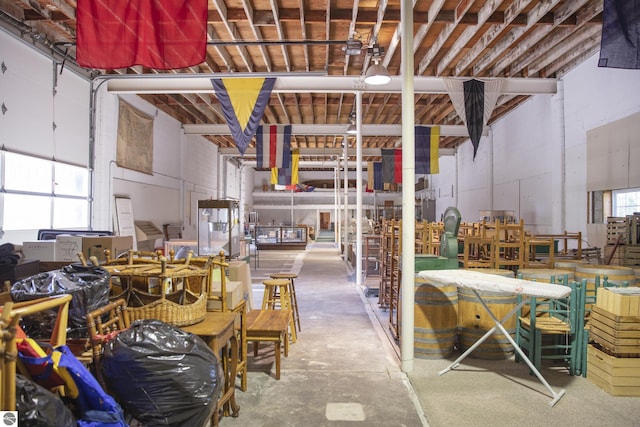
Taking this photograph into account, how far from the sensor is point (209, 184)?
51.3 ft

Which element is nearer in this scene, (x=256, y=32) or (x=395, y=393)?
(x=395, y=393)

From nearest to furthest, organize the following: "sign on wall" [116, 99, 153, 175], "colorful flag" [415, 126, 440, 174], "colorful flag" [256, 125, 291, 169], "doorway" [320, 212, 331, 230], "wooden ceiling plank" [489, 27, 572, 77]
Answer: "wooden ceiling plank" [489, 27, 572, 77] → "sign on wall" [116, 99, 153, 175] → "colorful flag" [256, 125, 291, 169] → "colorful flag" [415, 126, 440, 174] → "doorway" [320, 212, 331, 230]

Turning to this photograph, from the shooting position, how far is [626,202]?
278 inches

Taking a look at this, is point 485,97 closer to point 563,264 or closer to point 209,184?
point 563,264

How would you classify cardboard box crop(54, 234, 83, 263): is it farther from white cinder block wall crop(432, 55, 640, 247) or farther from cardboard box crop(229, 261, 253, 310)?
white cinder block wall crop(432, 55, 640, 247)

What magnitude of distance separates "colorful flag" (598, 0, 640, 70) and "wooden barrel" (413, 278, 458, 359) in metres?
3.04

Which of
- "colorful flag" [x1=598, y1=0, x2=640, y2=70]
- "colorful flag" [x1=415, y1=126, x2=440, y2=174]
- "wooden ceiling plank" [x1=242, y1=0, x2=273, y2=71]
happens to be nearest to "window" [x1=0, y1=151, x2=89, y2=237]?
"wooden ceiling plank" [x1=242, y1=0, x2=273, y2=71]

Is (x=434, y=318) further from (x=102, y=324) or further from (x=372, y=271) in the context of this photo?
(x=372, y=271)

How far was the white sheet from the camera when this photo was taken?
3.03 metres

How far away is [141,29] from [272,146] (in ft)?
20.6

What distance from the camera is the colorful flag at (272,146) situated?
33.6 feet

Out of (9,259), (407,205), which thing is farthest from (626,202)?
(9,259)

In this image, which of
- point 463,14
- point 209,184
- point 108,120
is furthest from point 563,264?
point 209,184

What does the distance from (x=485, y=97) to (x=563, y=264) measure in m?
3.67
